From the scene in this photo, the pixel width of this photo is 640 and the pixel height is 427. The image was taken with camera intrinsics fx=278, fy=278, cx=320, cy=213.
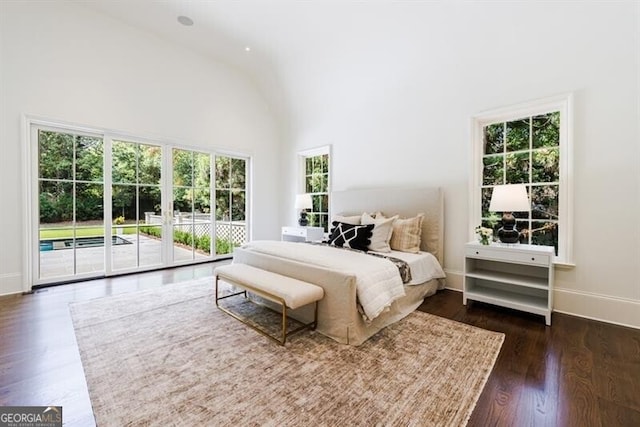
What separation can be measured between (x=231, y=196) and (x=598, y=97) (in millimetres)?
5284

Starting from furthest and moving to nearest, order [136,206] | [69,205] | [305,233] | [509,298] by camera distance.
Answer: [305,233] < [136,206] < [69,205] < [509,298]

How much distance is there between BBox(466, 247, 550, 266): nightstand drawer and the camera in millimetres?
2576

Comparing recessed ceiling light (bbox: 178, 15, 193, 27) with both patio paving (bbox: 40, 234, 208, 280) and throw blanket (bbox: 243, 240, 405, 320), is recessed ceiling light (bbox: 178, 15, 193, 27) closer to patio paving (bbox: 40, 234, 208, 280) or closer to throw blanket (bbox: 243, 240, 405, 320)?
patio paving (bbox: 40, 234, 208, 280)

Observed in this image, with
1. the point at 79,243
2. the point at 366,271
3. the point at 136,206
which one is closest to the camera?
the point at 366,271

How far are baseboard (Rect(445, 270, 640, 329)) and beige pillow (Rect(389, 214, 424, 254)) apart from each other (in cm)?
146

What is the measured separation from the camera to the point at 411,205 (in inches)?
151

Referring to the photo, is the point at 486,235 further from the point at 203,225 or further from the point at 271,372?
the point at 203,225

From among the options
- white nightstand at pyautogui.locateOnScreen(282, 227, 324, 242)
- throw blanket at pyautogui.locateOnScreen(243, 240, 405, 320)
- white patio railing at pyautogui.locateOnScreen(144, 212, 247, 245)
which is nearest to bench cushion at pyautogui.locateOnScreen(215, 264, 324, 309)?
throw blanket at pyautogui.locateOnScreen(243, 240, 405, 320)

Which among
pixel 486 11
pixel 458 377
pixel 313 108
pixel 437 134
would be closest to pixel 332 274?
pixel 458 377

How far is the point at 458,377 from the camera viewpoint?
178 centimetres

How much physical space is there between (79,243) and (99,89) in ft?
7.05

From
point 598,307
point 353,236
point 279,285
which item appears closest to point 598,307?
point 598,307

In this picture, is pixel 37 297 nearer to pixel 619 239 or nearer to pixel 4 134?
pixel 4 134

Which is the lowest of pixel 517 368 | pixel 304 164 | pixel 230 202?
pixel 517 368
